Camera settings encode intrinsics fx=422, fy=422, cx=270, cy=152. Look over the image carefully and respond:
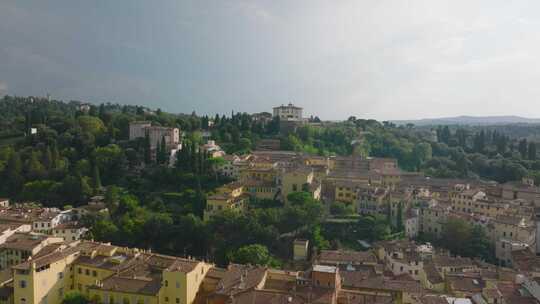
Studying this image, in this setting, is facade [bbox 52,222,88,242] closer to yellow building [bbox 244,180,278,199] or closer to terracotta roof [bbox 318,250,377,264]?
yellow building [bbox 244,180,278,199]

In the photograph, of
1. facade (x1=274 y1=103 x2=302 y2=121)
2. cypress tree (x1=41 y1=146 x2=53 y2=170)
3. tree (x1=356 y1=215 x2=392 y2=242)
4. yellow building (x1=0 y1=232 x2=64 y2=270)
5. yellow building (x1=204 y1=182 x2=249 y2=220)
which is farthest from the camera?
facade (x1=274 y1=103 x2=302 y2=121)

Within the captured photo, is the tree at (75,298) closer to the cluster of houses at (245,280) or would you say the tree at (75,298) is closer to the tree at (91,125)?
the cluster of houses at (245,280)

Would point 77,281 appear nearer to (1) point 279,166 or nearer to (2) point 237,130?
(1) point 279,166

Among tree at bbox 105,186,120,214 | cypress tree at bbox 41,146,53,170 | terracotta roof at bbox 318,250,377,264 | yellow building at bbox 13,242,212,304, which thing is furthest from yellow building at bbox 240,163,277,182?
cypress tree at bbox 41,146,53,170

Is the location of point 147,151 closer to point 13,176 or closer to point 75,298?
point 13,176

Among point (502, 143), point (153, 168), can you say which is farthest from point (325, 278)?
point (502, 143)

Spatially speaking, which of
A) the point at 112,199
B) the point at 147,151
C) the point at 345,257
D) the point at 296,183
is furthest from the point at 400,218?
the point at 147,151

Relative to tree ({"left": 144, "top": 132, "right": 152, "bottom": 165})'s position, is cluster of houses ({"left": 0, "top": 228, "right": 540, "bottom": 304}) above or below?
below

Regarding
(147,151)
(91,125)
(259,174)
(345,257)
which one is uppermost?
(91,125)
